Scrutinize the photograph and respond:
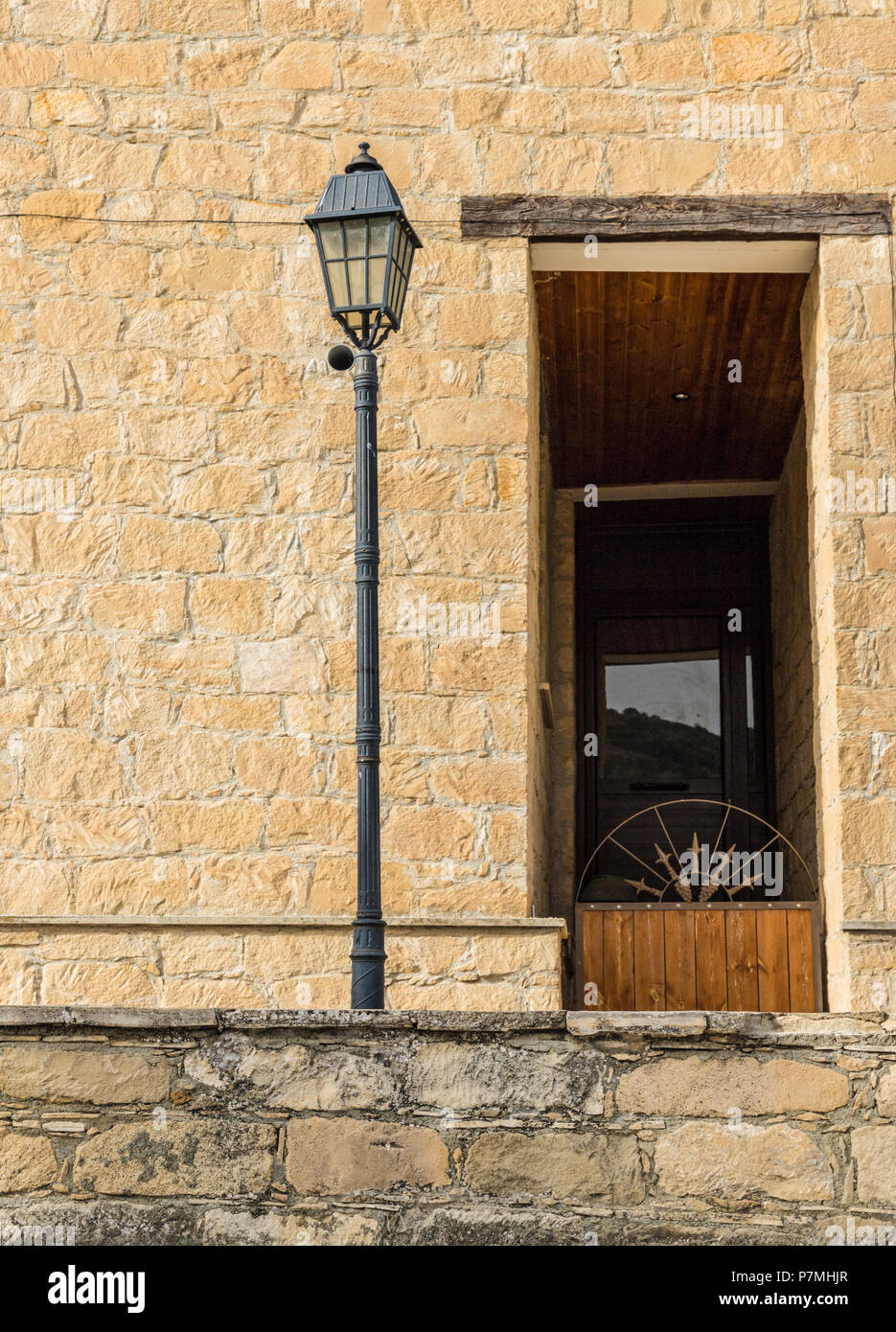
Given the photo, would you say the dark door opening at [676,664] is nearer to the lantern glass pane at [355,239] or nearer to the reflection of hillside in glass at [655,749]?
the reflection of hillside in glass at [655,749]

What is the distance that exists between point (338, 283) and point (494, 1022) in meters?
2.81

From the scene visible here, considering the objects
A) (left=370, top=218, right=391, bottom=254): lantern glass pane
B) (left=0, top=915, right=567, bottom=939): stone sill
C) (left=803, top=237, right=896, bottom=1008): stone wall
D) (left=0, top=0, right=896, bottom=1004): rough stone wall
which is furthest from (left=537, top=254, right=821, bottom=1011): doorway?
(left=370, top=218, right=391, bottom=254): lantern glass pane

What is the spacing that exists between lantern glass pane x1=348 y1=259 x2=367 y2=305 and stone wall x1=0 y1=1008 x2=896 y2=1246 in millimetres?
2671

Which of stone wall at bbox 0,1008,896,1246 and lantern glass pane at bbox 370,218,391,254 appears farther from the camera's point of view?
lantern glass pane at bbox 370,218,391,254

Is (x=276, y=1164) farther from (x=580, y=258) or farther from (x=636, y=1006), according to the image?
(x=580, y=258)

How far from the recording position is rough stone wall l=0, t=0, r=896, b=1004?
6664mm

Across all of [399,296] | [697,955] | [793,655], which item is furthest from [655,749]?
[399,296]

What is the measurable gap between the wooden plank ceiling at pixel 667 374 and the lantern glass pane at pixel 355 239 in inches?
97.3

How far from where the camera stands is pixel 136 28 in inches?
283

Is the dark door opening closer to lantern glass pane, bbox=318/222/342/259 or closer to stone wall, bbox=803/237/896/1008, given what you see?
stone wall, bbox=803/237/896/1008

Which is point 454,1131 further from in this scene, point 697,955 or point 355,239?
point 697,955

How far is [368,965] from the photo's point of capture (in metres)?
4.90

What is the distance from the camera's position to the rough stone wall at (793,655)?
9312mm

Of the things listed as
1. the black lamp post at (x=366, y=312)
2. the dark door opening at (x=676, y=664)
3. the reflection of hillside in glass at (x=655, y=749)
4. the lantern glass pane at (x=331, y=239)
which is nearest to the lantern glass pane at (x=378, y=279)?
the black lamp post at (x=366, y=312)
